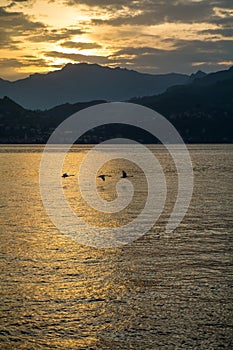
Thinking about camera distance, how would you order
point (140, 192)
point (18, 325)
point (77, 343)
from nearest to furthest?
point (77, 343)
point (18, 325)
point (140, 192)

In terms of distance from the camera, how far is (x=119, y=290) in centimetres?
3206

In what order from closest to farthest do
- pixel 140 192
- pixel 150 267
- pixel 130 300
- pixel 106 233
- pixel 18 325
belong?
pixel 18 325
pixel 130 300
pixel 150 267
pixel 106 233
pixel 140 192

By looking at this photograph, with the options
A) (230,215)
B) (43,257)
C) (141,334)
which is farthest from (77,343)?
(230,215)

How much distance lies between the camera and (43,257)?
39.9 m

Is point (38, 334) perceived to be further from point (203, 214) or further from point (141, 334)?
point (203, 214)

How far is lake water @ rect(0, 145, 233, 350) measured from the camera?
985 inches

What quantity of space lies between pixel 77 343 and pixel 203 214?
128 feet

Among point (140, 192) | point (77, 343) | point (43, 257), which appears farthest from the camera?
point (140, 192)

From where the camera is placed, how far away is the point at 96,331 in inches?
1013

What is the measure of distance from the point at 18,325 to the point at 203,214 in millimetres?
38366

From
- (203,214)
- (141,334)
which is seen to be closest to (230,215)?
(203,214)

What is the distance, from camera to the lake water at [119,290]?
25016 mm

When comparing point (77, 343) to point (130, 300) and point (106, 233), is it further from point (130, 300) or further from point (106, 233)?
point (106, 233)

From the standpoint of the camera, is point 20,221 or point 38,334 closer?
point 38,334
